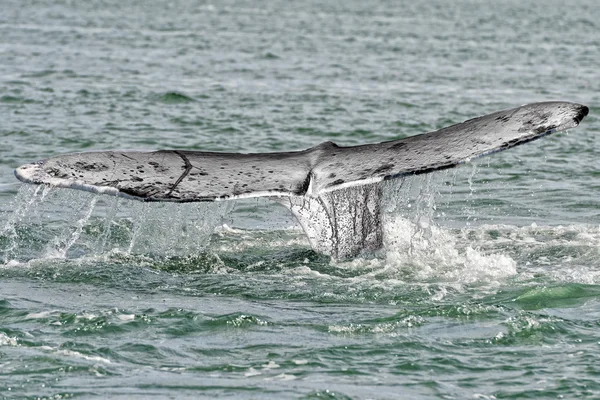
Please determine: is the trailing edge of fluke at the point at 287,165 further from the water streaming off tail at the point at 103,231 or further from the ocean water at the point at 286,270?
the water streaming off tail at the point at 103,231

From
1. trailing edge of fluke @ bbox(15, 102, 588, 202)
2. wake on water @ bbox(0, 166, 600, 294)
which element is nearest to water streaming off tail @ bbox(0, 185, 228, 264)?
wake on water @ bbox(0, 166, 600, 294)

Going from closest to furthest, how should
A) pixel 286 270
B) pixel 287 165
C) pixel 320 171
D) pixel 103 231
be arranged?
pixel 320 171 → pixel 287 165 → pixel 286 270 → pixel 103 231

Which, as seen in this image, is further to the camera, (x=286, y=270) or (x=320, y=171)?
(x=286, y=270)

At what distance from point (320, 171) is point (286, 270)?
1211mm

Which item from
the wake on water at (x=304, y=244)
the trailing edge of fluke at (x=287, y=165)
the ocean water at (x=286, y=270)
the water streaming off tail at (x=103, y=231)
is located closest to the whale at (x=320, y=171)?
the trailing edge of fluke at (x=287, y=165)

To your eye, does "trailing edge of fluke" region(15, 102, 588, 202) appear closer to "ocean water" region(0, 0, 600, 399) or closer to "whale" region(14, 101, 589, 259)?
Answer: "whale" region(14, 101, 589, 259)

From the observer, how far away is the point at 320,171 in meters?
8.74

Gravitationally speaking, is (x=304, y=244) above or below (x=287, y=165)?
below

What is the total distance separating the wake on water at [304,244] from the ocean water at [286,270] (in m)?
0.03

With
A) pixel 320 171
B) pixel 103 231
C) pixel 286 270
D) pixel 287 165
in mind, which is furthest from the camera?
pixel 103 231

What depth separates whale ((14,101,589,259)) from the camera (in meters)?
8.16

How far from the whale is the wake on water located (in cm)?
19

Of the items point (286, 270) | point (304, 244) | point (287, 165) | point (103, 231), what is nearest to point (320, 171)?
point (287, 165)

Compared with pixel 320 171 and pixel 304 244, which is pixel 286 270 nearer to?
pixel 304 244
